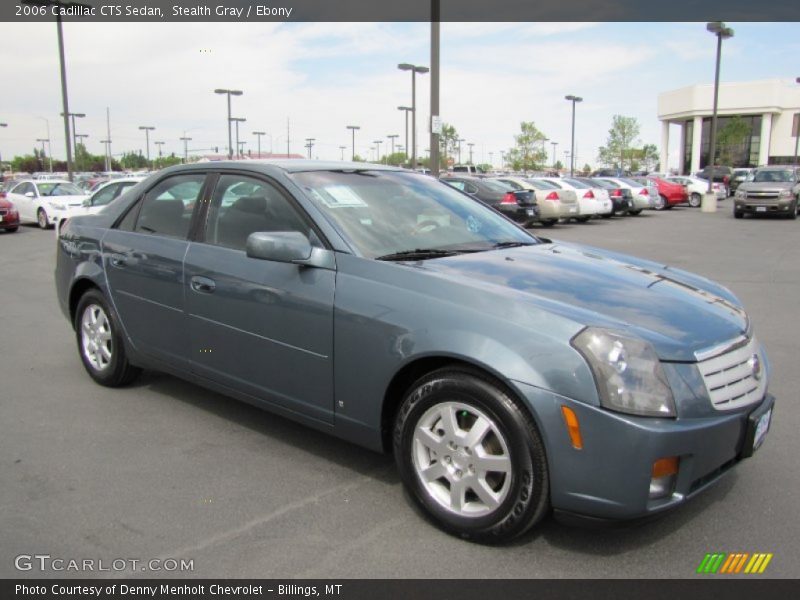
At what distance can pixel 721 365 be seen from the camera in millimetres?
2828

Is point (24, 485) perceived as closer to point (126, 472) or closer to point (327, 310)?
point (126, 472)

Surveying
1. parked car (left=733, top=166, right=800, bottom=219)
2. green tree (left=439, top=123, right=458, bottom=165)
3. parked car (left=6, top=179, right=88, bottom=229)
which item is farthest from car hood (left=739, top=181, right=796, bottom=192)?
green tree (left=439, top=123, right=458, bottom=165)

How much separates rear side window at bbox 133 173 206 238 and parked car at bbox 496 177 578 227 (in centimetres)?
1737

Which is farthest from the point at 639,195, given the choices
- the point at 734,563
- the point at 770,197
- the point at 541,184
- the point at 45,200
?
the point at 734,563

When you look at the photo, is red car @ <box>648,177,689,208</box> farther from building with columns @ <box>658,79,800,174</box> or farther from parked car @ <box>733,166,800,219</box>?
building with columns @ <box>658,79,800,174</box>

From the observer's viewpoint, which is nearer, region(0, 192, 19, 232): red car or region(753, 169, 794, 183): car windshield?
region(0, 192, 19, 232): red car

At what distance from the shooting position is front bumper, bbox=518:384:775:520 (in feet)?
8.34

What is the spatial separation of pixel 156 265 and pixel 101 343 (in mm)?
1070

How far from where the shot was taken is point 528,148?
235 feet

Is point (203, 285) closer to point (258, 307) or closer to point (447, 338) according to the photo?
point (258, 307)

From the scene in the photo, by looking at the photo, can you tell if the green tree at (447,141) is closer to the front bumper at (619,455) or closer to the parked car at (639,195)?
the parked car at (639,195)

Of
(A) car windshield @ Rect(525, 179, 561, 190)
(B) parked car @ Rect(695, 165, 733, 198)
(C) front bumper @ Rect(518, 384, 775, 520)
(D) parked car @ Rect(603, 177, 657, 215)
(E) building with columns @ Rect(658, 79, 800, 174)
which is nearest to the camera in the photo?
(C) front bumper @ Rect(518, 384, 775, 520)

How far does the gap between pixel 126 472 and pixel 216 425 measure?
76cm

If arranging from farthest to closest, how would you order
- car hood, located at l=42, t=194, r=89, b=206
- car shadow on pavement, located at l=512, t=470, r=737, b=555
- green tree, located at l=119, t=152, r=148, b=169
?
green tree, located at l=119, t=152, r=148, b=169 < car hood, located at l=42, t=194, r=89, b=206 < car shadow on pavement, located at l=512, t=470, r=737, b=555
